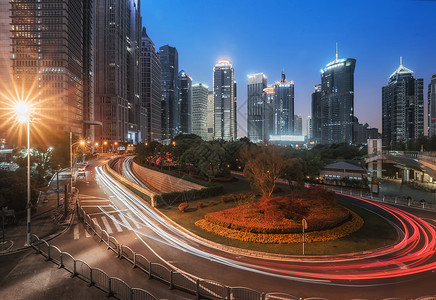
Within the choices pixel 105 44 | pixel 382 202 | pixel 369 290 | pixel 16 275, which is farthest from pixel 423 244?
pixel 105 44

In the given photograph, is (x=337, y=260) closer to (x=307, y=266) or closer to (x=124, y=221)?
(x=307, y=266)

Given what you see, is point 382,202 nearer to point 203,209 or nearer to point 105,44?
point 203,209

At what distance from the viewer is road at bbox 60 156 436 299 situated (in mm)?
10492

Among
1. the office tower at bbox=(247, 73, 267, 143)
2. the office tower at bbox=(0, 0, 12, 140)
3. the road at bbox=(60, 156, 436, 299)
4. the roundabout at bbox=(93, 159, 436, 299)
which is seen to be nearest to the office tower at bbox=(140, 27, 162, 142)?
the office tower at bbox=(247, 73, 267, 143)

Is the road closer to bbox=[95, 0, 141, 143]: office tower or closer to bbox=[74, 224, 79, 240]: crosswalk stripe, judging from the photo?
bbox=[74, 224, 79, 240]: crosswalk stripe

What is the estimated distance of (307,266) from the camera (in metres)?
12.6

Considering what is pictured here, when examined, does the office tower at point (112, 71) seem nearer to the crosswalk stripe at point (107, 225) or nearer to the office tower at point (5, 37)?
the office tower at point (5, 37)

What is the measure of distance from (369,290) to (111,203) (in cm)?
2574

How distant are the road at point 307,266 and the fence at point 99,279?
3.01 m

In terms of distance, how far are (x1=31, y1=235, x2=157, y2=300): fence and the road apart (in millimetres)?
3011

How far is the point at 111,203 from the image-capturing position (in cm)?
2698

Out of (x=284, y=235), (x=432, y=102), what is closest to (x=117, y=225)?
(x=284, y=235)

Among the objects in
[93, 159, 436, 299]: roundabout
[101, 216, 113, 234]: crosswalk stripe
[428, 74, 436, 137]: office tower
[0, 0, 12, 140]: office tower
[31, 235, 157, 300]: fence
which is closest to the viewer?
[31, 235, 157, 300]: fence

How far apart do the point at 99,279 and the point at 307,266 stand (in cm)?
1080
